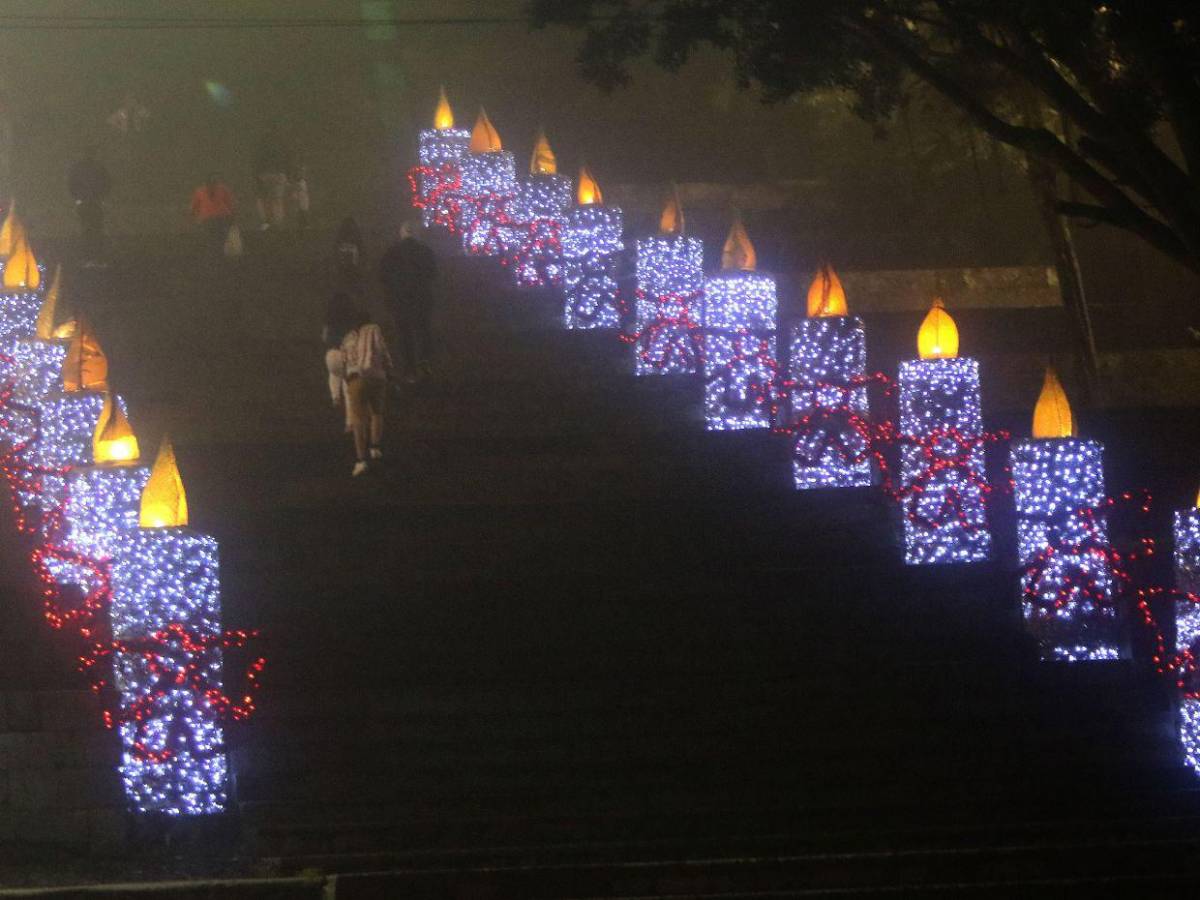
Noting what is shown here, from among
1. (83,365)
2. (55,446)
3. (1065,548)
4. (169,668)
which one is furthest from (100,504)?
(1065,548)

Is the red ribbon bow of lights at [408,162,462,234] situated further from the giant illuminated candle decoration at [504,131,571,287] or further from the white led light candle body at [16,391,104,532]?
the white led light candle body at [16,391,104,532]

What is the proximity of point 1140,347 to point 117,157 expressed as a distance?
1672 cm

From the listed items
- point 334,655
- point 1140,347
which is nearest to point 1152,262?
point 1140,347

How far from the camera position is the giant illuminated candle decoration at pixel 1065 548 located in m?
12.2

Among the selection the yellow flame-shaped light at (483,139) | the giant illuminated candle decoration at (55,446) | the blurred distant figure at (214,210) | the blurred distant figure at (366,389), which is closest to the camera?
the giant illuminated candle decoration at (55,446)

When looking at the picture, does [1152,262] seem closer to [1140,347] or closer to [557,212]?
[1140,347]

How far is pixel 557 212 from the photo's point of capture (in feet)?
60.8

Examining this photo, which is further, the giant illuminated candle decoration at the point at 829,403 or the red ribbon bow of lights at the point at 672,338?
the red ribbon bow of lights at the point at 672,338

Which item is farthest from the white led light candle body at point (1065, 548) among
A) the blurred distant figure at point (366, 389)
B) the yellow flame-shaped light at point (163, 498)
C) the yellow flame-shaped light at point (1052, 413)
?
the yellow flame-shaped light at point (163, 498)

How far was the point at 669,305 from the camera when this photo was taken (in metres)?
16.1

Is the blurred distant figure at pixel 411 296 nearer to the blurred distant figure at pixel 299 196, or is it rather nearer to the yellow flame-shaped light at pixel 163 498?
the yellow flame-shaped light at pixel 163 498

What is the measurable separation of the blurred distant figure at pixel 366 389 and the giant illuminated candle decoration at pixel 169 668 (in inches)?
125

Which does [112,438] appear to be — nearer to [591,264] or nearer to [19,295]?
[19,295]

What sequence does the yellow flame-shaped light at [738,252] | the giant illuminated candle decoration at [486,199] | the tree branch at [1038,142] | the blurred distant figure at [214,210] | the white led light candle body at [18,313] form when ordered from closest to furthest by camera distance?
the tree branch at [1038,142]
the white led light candle body at [18,313]
the yellow flame-shaped light at [738,252]
the giant illuminated candle decoration at [486,199]
the blurred distant figure at [214,210]
